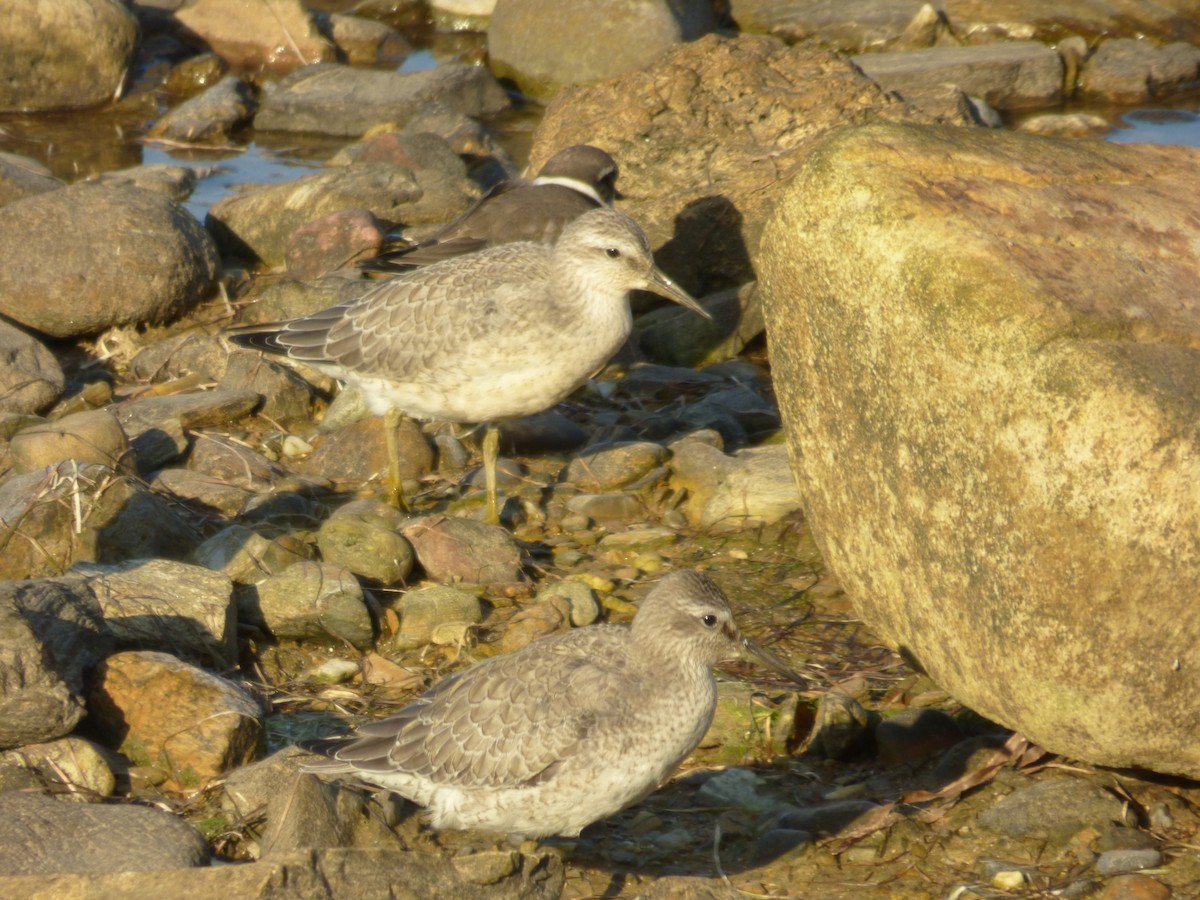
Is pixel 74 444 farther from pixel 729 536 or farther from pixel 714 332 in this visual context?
pixel 714 332

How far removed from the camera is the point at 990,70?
14859mm

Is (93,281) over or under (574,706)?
under

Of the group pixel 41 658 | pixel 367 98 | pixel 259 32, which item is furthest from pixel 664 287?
pixel 259 32

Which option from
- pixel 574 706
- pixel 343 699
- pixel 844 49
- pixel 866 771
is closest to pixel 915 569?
pixel 866 771

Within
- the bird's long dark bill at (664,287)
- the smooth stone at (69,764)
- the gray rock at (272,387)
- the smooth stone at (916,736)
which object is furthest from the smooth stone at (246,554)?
the smooth stone at (916,736)

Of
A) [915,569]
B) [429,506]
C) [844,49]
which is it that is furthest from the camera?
[844,49]

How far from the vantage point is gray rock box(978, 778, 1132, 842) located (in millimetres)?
5023

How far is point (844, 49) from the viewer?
1630 cm

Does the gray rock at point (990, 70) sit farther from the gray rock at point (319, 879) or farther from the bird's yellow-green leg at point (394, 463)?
the gray rock at point (319, 879)

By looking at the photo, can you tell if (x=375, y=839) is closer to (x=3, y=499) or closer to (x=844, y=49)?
(x=3, y=499)

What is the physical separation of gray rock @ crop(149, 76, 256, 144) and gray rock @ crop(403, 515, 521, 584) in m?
8.42

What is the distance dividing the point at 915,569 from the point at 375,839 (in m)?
2.04

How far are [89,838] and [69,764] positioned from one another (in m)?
0.60

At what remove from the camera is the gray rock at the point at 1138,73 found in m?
15.1
